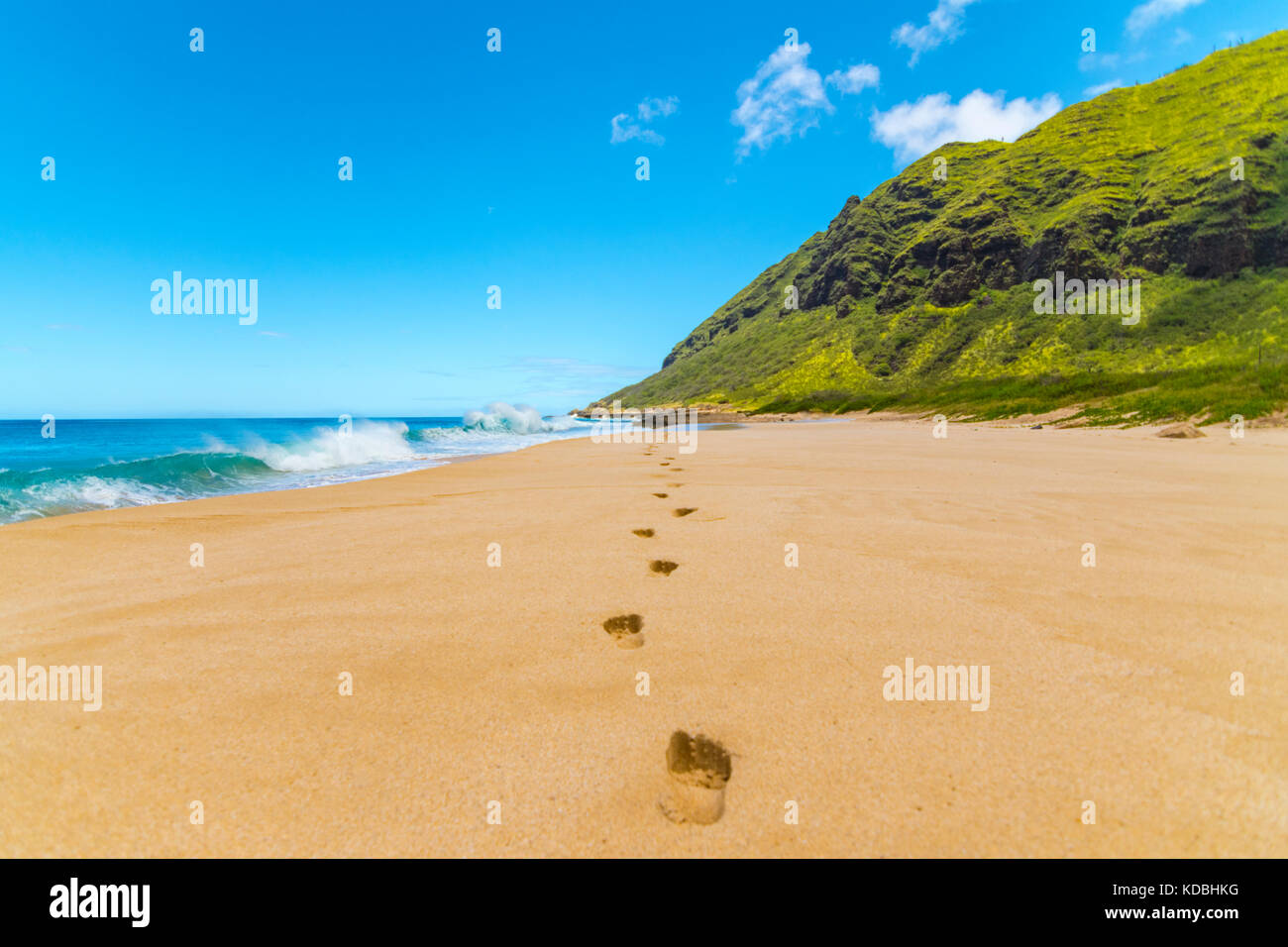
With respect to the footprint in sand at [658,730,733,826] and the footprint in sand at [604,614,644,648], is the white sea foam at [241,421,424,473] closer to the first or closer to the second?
the footprint in sand at [604,614,644,648]

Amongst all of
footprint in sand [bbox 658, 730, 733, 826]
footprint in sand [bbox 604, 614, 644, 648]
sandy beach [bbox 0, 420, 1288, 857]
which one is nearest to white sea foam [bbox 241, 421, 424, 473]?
sandy beach [bbox 0, 420, 1288, 857]

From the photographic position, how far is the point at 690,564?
5.17m

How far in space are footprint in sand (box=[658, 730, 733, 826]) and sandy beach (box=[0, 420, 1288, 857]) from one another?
2.0 inches

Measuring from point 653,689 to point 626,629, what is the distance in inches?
33.9

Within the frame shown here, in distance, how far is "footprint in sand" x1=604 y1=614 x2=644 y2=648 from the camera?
3547 mm

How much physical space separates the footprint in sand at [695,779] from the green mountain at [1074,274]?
25.1m

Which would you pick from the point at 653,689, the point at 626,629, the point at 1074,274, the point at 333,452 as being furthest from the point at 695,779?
the point at 1074,274

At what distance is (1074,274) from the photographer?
71500mm

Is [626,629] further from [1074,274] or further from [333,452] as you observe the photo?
[1074,274]
